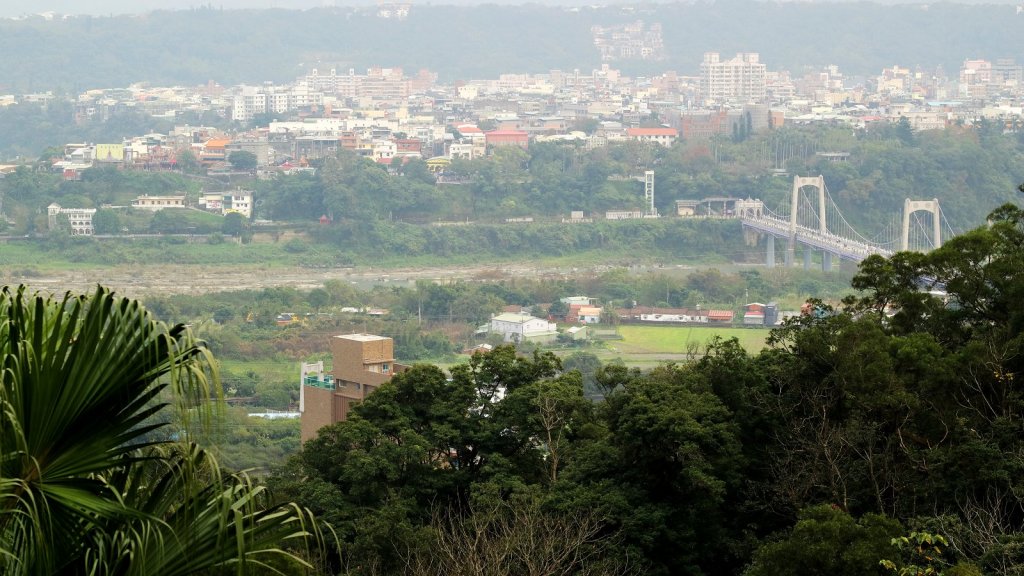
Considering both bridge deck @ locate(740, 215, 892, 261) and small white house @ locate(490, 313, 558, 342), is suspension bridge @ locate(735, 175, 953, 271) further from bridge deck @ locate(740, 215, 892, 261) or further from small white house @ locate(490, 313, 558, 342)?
small white house @ locate(490, 313, 558, 342)

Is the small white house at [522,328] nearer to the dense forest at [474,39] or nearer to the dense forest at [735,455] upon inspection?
the dense forest at [735,455]

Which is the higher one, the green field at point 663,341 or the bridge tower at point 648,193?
the bridge tower at point 648,193

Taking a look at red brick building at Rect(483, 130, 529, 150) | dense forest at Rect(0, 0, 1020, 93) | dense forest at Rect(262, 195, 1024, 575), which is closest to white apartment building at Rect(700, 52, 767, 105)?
dense forest at Rect(0, 0, 1020, 93)

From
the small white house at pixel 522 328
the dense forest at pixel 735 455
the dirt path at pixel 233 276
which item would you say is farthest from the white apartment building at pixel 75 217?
the dense forest at pixel 735 455

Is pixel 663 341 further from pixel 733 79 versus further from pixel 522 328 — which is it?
pixel 733 79

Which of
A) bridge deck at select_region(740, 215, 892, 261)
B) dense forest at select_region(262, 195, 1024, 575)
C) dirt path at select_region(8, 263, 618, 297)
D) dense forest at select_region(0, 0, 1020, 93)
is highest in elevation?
dense forest at select_region(0, 0, 1020, 93)
